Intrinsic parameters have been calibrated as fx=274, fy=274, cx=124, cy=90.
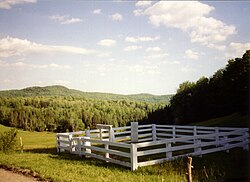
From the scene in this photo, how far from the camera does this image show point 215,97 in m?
33.4

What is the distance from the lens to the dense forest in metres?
21.1

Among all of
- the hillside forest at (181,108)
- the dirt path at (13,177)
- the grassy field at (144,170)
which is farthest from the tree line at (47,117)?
the dirt path at (13,177)

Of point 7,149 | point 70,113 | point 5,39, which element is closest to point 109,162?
point 7,149

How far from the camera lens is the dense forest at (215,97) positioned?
21.1 meters

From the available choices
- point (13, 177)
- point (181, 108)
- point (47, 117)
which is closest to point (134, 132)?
point (13, 177)

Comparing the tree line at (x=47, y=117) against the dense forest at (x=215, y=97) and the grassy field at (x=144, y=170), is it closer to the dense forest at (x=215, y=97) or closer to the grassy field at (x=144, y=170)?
the dense forest at (x=215, y=97)

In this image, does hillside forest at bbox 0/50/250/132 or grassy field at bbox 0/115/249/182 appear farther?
hillside forest at bbox 0/50/250/132

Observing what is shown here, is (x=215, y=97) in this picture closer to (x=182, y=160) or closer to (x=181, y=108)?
(x=181, y=108)

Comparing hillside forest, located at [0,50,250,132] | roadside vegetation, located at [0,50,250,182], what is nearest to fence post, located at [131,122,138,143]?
roadside vegetation, located at [0,50,250,182]

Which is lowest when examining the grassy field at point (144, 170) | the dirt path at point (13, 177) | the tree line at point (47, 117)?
the tree line at point (47, 117)

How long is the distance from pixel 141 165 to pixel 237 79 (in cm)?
1502

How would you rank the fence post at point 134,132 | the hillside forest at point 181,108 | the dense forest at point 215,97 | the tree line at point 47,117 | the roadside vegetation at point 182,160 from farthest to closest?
the tree line at point 47,117, the hillside forest at point 181,108, the dense forest at point 215,97, the fence post at point 134,132, the roadside vegetation at point 182,160

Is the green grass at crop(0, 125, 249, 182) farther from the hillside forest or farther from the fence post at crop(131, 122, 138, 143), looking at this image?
the hillside forest

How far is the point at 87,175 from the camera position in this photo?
27.1ft
